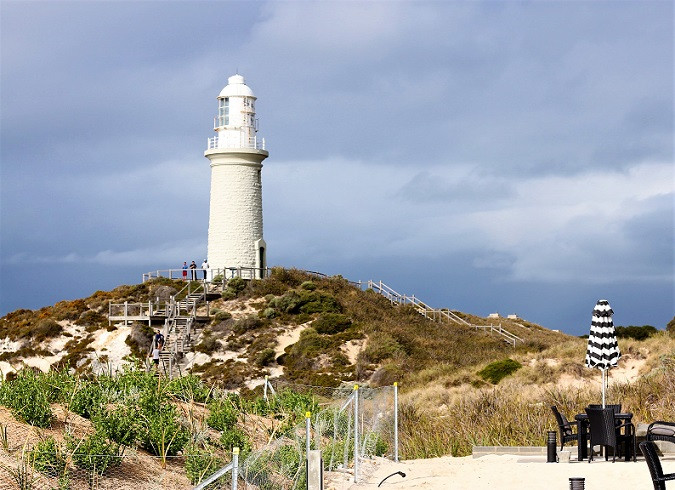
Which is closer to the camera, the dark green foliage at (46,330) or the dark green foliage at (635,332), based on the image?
the dark green foliage at (635,332)

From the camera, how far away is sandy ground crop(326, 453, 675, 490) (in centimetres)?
1354

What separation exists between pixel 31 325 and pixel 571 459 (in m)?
39.1

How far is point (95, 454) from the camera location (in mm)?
10406

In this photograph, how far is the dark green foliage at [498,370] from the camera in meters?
33.1

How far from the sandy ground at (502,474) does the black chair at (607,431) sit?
0.31m

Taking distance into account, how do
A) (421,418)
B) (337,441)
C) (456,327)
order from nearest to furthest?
(337,441) < (421,418) < (456,327)

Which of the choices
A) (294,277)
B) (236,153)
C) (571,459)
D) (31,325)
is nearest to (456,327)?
(294,277)

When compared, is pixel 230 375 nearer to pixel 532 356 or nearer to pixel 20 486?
pixel 532 356

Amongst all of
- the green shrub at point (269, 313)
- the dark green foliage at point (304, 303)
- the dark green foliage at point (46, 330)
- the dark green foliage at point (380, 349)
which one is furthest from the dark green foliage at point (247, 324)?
the dark green foliage at point (46, 330)

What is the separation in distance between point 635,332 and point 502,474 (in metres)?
33.0

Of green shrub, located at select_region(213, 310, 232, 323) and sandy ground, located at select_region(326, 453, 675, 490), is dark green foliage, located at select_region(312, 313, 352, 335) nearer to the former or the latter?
green shrub, located at select_region(213, 310, 232, 323)

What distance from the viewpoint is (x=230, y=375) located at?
41.6 m

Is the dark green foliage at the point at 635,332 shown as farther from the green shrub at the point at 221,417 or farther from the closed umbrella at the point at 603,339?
the green shrub at the point at 221,417

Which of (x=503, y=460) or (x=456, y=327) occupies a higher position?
(x=456, y=327)
